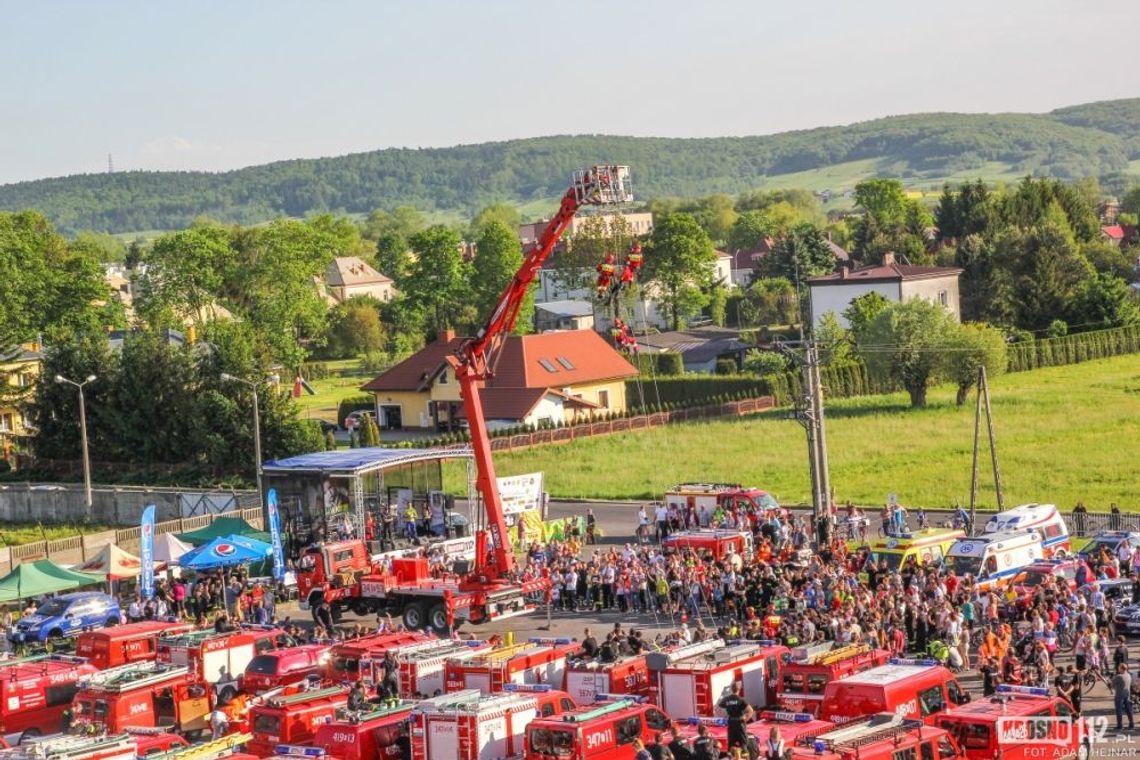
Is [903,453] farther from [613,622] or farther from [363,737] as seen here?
[363,737]

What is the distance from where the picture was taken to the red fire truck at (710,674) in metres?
23.7

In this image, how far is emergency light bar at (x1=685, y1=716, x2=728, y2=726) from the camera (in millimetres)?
22581

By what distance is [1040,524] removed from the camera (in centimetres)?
3772

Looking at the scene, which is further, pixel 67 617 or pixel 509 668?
pixel 67 617

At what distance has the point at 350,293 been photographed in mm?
169625

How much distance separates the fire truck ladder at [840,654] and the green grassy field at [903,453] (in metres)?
23.3

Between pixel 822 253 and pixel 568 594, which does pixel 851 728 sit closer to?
pixel 568 594

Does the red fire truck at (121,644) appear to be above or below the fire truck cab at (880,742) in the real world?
above

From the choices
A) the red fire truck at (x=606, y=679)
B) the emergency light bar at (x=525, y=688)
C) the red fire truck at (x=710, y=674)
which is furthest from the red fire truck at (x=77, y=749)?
the red fire truck at (x=710, y=674)

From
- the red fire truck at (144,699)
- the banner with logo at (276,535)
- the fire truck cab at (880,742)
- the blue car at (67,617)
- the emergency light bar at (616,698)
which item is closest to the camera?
the fire truck cab at (880,742)

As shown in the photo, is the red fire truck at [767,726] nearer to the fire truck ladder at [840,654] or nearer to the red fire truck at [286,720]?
the fire truck ladder at [840,654]

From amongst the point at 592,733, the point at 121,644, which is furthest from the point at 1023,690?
the point at 121,644

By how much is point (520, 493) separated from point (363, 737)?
22.4 meters

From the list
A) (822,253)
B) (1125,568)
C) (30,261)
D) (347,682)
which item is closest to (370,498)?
(347,682)
